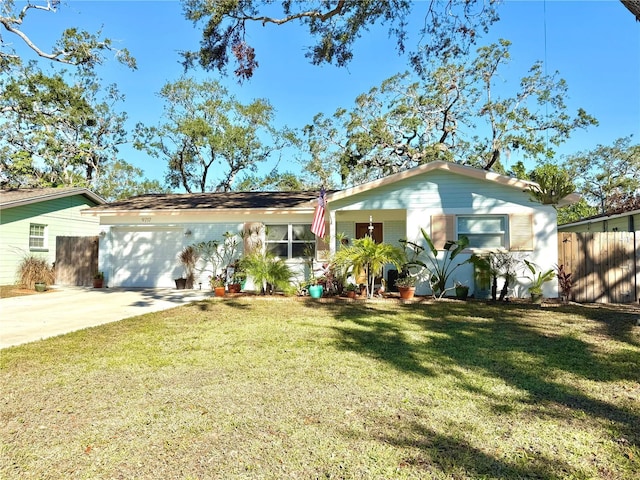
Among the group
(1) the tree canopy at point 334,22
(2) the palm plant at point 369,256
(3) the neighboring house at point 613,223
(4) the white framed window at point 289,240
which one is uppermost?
(1) the tree canopy at point 334,22

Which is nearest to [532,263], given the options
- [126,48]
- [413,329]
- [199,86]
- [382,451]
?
[413,329]

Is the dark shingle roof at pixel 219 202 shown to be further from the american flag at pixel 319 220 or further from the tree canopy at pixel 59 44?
the tree canopy at pixel 59 44

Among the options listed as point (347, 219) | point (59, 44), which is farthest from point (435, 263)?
point (59, 44)

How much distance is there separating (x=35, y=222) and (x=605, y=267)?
20436 millimetres

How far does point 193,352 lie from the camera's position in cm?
553

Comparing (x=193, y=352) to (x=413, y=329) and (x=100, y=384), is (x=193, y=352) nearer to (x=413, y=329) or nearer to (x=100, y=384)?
(x=100, y=384)

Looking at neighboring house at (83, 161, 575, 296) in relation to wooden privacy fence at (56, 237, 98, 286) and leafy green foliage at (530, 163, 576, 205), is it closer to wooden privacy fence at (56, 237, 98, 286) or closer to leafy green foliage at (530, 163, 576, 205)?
leafy green foliage at (530, 163, 576, 205)

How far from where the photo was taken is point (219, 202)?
49.9ft

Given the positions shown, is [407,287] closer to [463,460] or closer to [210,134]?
[463,460]

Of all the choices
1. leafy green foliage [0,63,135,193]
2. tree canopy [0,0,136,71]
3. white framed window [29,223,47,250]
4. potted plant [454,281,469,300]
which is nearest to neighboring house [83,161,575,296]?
potted plant [454,281,469,300]

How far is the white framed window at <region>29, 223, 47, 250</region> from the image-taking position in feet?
54.2

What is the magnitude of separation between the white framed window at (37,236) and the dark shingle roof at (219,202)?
12.1 ft

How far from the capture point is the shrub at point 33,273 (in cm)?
1473

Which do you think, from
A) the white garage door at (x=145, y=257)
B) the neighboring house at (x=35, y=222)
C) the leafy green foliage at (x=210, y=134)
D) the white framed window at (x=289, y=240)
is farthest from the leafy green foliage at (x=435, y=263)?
the leafy green foliage at (x=210, y=134)
